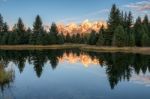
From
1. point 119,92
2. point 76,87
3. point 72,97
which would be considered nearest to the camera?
point 72,97

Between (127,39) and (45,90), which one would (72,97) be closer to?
(45,90)

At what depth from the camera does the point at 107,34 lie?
348 feet

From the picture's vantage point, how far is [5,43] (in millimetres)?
127875

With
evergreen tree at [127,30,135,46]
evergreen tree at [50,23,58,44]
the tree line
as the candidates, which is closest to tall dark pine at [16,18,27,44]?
the tree line

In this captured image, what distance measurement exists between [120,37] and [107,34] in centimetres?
920

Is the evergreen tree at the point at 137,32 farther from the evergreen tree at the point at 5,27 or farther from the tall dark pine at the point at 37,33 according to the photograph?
the evergreen tree at the point at 5,27

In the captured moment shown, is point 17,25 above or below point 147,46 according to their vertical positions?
above

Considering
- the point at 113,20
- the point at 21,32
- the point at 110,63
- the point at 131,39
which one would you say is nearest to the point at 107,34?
the point at 113,20

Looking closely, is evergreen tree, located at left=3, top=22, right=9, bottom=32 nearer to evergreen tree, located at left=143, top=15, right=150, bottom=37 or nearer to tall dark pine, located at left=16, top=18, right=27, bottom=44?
tall dark pine, located at left=16, top=18, right=27, bottom=44

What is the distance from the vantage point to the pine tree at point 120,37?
9725 cm

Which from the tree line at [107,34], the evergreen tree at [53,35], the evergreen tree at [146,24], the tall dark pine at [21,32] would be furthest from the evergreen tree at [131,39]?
the tall dark pine at [21,32]

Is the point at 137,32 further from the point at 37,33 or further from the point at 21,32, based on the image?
the point at 21,32

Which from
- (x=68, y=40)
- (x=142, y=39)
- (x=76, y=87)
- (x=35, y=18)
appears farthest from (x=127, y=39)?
(x=68, y=40)

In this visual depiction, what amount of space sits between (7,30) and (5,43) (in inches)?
468
